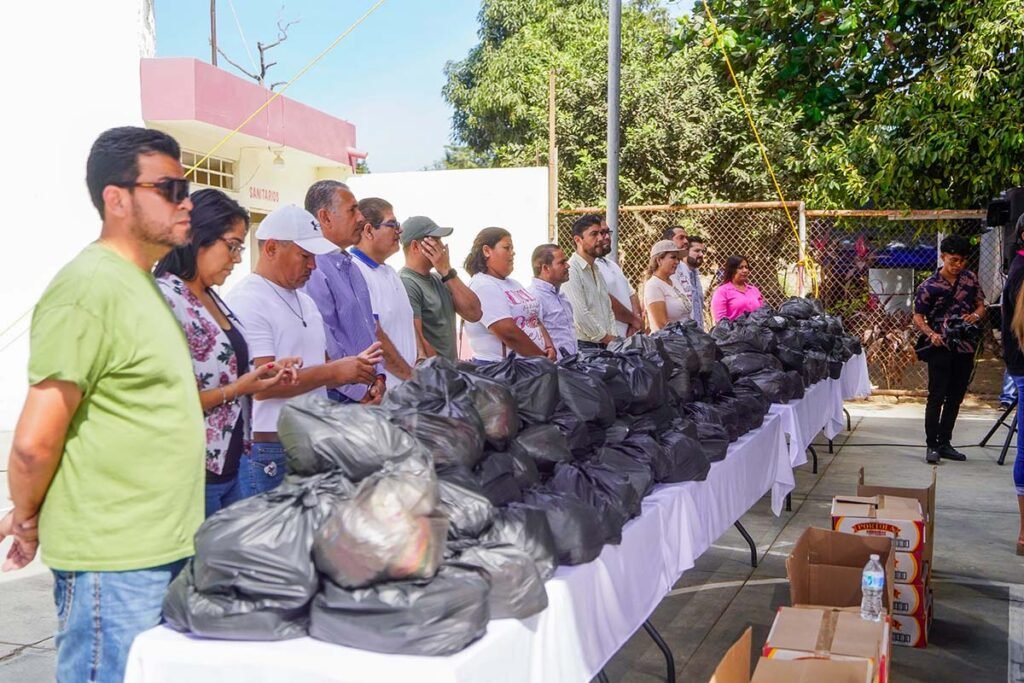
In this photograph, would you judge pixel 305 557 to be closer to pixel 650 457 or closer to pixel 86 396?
pixel 86 396

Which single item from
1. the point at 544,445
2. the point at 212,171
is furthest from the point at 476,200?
the point at 544,445

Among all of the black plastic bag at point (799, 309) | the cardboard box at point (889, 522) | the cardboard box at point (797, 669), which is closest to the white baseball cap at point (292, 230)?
the cardboard box at point (797, 669)

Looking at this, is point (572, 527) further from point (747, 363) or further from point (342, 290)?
point (747, 363)

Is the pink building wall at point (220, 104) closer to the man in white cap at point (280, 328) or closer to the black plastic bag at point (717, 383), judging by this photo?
the black plastic bag at point (717, 383)

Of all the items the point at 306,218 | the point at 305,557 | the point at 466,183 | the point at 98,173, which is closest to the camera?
the point at 305,557

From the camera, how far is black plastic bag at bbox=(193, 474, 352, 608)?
218 centimetres

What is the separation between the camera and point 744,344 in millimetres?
6352

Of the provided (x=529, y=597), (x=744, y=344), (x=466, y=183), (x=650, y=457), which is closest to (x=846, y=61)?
(x=466, y=183)

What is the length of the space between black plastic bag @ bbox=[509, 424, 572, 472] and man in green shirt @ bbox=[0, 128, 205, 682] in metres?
1.15

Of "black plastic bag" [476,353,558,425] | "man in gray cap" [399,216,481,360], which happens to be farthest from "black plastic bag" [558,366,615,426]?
"man in gray cap" [399,216,481,360]

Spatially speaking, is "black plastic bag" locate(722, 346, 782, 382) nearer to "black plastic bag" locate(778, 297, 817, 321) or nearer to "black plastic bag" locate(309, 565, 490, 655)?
"black plastic bag" locate(778, 297, 817, 321)

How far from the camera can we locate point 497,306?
5863 millimetres

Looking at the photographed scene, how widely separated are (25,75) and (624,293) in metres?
7.42

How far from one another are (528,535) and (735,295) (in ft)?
23.5
